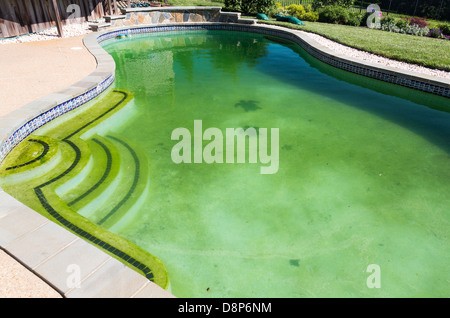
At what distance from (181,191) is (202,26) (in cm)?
1714

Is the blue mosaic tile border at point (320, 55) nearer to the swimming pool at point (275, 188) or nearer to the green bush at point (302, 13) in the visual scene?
the swimming pool at point (275, 188)

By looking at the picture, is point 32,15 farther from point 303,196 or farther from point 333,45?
Result: point 303,196

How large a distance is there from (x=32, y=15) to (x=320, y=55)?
13.8 meters

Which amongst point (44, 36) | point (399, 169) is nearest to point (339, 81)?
point (399, 169)

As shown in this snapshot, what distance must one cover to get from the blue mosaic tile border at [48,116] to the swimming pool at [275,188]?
16 cm

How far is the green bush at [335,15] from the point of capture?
20.5 meters

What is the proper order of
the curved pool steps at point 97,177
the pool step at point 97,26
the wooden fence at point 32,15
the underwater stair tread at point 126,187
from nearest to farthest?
the underwater stair tread at point 126,187
the curved pool steps at point 97,177
the wooden fence at point 32,15
the pool step at point 97,26

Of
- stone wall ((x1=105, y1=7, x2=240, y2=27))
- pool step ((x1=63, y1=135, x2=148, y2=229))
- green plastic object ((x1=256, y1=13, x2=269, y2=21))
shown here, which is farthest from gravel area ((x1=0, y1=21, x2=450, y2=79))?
pool step ((x1=63, y1=135, x2=148, y2=229))

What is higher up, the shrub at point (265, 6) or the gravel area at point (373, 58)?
the shrub at point (265, 6)

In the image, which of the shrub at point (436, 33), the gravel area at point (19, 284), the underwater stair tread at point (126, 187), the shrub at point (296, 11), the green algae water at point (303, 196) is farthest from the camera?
the shrub at point (296, 11)

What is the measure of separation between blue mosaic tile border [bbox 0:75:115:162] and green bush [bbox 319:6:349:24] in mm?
17470

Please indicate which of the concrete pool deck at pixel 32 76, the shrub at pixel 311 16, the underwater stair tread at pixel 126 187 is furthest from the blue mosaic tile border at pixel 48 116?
the shrub at pixel 311 16

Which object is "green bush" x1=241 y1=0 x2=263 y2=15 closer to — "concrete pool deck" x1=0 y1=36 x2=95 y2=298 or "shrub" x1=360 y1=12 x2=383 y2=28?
"shrub" x1=360 y1=12 x2=383 y2=28

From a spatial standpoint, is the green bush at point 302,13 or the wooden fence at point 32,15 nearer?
the wooden fence at point 32,15
